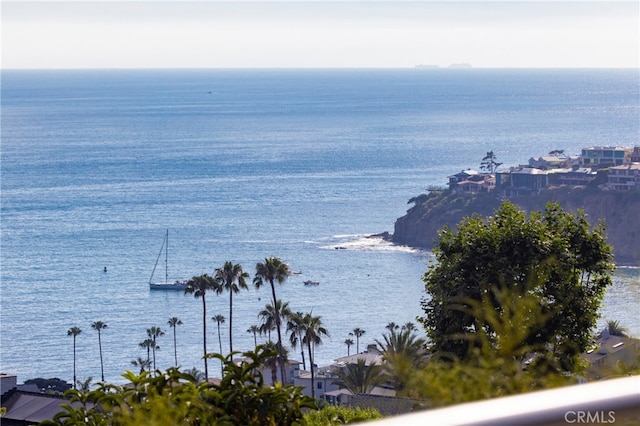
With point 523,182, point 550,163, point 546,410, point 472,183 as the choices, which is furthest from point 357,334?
point 546,410

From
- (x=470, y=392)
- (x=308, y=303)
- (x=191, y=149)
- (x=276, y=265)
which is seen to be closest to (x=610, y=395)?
(x=470, y=392)

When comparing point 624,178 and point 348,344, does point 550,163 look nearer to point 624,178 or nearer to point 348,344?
point 624,178

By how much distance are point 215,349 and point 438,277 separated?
141 ft

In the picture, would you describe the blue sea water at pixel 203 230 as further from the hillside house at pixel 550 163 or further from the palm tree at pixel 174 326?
the hillside house at pixel 550 163

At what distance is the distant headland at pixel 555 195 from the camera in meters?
86.9

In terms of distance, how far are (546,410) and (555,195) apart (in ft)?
313

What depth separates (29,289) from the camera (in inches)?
3098

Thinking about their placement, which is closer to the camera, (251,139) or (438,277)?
(438,277)

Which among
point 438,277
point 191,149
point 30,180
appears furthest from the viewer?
point 191,149

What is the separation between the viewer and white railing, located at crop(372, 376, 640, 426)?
2.01 meters

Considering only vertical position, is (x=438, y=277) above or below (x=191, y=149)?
above

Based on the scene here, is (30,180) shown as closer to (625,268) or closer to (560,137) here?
(625,268)

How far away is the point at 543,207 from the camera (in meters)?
93.6

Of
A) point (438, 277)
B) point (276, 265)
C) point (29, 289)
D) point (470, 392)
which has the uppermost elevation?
point (470, 392)
